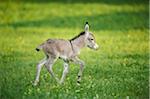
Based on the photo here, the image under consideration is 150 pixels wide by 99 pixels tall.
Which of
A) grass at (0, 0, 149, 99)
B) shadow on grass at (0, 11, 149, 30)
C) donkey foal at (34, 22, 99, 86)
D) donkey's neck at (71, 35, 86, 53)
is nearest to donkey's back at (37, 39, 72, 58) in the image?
donkey foal at (34, 22, 99, 86)

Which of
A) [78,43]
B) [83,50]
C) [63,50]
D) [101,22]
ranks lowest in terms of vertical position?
[83,50]

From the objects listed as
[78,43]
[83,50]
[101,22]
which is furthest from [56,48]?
[101,22]

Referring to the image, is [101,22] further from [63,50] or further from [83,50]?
[63,50]

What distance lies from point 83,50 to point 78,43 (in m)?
7.26

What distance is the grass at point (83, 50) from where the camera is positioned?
13.9 meters

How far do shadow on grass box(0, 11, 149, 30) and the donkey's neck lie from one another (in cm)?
1338

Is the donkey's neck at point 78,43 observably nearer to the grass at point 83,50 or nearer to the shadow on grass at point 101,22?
the grass at point 83,50

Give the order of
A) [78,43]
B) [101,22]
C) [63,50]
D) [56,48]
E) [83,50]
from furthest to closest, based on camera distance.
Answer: [101,22], [83,50], [78,43], [63,50], [56,48]

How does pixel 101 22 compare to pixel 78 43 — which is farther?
pixel 101 22

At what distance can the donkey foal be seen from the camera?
563 inches

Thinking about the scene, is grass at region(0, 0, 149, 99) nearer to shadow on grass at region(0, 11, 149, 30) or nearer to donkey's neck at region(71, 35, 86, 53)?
shadow on grass at region(0, 11, 149, 30)

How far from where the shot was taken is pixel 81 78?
15.5 m

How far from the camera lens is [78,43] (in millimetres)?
15172

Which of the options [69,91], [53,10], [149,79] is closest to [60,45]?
[69,91]
